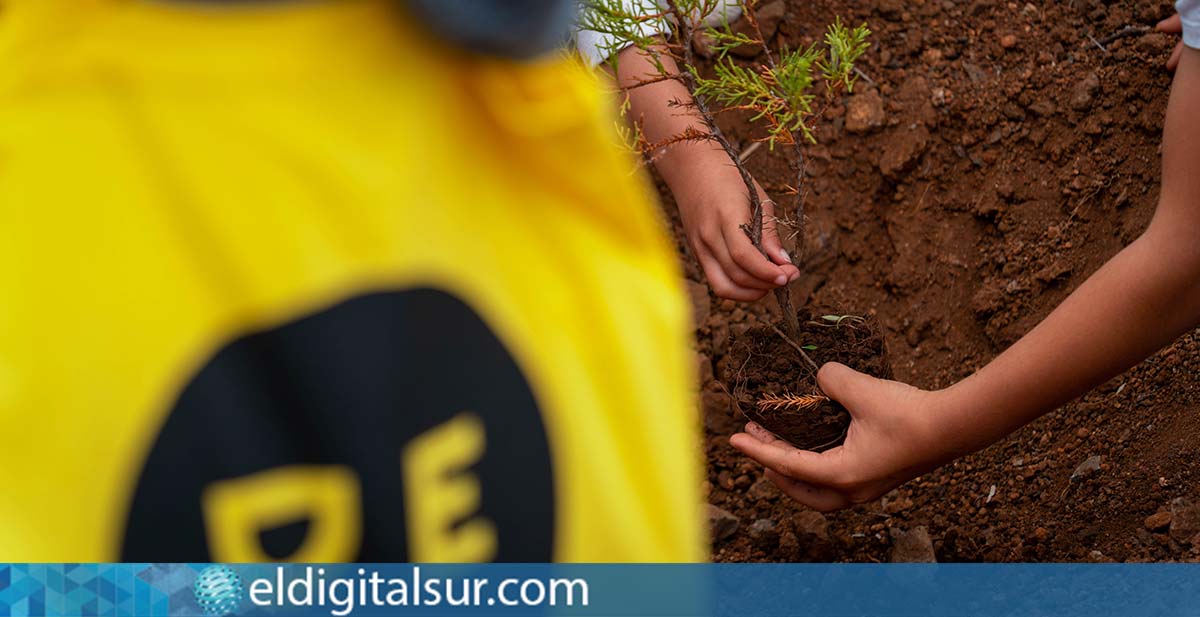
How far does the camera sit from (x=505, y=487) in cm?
63

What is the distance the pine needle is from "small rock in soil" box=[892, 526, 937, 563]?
0.43m

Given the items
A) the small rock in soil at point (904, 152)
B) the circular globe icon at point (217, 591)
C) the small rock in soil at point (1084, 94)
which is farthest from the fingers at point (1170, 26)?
the circular globe icon at point (217, 591)

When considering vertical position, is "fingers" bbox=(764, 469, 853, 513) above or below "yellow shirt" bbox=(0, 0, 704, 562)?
below


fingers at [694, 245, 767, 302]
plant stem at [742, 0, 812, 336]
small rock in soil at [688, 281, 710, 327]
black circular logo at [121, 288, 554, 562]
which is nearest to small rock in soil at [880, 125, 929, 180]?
small rock in soil at [688, 281, 710, 327]

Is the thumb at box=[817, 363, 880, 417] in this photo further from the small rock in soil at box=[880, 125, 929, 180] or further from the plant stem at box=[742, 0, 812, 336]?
the small rock in soil at box=[880, 125, 929, 180]

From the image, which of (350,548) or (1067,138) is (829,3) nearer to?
(1067,138)

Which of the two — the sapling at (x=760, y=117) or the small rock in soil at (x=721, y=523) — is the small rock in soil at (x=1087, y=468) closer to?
the sapling at (x=760, y=117)

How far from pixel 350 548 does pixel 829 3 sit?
93.6 inches

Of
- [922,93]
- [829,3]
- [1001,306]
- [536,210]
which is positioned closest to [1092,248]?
[1001,306]

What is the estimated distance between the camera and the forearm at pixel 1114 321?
4.53 ft

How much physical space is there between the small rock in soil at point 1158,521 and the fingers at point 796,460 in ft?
2.35

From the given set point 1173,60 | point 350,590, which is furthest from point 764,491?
point 350,590

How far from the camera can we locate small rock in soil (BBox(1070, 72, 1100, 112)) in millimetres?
2455

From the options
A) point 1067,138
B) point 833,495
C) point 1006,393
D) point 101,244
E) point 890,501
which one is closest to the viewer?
point 101,244
